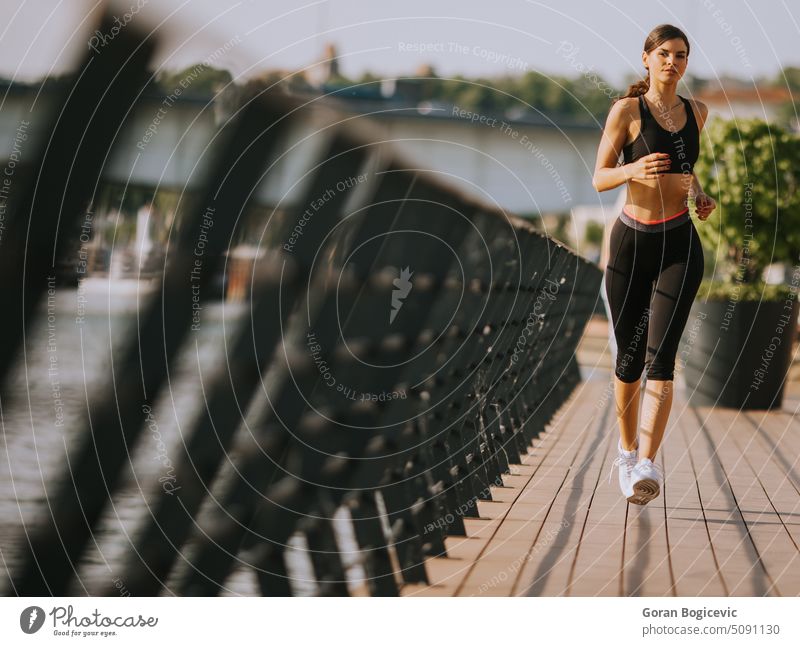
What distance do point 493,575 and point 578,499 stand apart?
869 millimetres

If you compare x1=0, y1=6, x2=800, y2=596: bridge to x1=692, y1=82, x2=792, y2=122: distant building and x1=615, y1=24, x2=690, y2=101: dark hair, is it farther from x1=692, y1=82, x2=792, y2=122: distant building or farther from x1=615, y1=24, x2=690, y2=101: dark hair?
x1=692, y1=82, x2=792, y2=122: distant building

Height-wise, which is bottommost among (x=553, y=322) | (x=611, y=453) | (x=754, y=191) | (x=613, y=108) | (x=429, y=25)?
(x=611, y=453)

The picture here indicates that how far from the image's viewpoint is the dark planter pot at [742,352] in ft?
21.0

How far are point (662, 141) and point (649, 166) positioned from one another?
10 cm

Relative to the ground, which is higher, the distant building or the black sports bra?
the distant building

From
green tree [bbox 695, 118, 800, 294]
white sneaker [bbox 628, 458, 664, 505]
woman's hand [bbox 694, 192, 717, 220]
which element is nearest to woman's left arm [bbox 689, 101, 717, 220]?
woman's hand [bbox 694, 192, 717, 220]

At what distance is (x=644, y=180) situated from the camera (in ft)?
9.41

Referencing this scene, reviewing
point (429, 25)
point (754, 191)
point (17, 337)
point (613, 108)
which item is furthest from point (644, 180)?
Result: point (754, 191)

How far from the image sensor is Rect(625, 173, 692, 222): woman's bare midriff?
2.89m

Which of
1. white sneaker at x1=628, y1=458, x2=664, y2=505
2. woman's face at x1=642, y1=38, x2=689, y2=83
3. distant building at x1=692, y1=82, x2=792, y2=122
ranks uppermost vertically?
woman's face at x1=642, y1=38, x2=689, y2=83

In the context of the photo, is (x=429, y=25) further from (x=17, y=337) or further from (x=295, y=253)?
(x=17, y=337)

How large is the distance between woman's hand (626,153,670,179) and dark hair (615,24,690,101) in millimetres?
175

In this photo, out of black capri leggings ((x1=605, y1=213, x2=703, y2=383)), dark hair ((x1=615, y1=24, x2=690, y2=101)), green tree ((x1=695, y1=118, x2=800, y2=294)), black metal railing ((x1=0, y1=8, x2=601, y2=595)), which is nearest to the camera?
black metal railing ((x1=0, y1=8, x2=601, y2=595))

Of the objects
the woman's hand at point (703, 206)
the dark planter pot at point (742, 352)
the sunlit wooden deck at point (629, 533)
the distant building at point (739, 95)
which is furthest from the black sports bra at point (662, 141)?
the dark planter pot at point (742, 352)
